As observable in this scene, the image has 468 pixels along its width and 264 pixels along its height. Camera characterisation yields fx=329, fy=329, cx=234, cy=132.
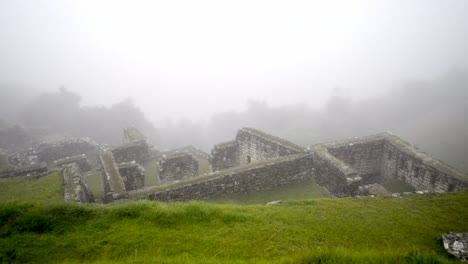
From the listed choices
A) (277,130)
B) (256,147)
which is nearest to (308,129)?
(277,130)

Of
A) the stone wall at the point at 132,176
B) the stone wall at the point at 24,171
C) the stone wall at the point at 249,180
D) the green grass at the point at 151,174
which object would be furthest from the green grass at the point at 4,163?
the stone wall at the point at 249,180

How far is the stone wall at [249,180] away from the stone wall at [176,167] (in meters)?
4.47

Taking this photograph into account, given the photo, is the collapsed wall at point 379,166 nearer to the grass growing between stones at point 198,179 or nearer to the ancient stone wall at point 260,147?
the ancient stone wall at point 260,147

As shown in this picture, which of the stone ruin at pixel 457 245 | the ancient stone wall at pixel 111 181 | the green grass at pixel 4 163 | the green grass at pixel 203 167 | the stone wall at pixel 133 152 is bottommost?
the green grass at pixel 203 167

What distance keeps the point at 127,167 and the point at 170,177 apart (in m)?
2.46

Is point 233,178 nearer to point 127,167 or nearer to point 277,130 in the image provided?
point 127,167

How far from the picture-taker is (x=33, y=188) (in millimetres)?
12914

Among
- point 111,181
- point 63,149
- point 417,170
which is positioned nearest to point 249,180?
point 111,181

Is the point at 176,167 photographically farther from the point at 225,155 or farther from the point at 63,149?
the point at 63,149

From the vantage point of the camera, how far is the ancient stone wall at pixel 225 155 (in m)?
19.8

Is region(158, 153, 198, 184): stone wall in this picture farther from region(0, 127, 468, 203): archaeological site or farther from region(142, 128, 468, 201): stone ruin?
region(142, 128, 468, 201): stone ruin

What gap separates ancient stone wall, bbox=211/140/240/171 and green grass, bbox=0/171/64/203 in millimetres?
8497

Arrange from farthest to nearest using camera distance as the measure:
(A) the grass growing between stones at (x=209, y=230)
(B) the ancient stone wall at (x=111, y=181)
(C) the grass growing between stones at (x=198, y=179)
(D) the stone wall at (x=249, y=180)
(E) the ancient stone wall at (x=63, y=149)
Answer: (E) the ancient stone wall at (x=63, y=149), (B) the ancient stone wall at (x=111, y=181), (D) the stone wall at (x=249, y=180), (C) the grass growing between stones at (x=198, y=179), (A) the grass growing between stones at (x=209, y=230)

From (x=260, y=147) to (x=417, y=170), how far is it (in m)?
8.00
